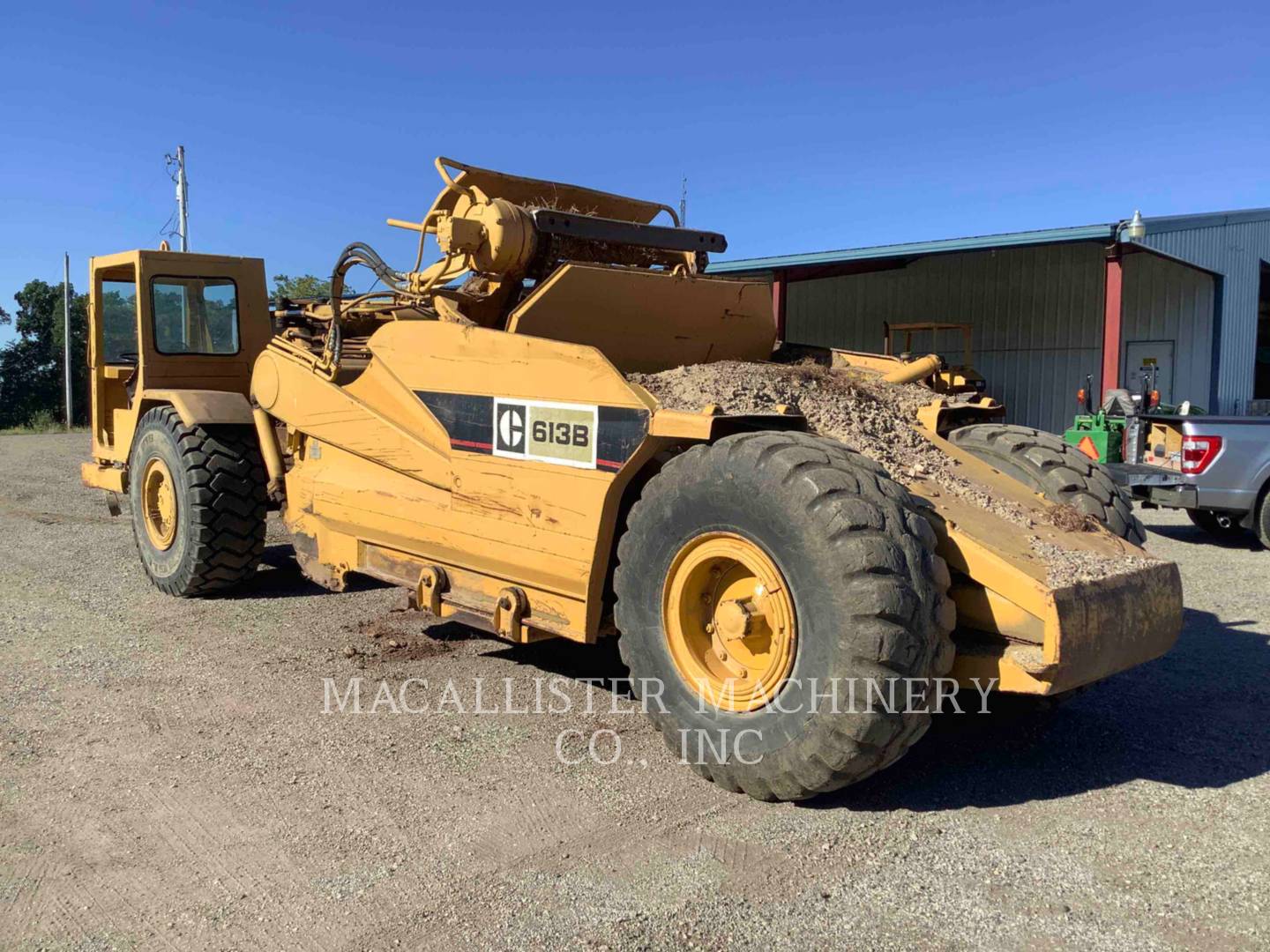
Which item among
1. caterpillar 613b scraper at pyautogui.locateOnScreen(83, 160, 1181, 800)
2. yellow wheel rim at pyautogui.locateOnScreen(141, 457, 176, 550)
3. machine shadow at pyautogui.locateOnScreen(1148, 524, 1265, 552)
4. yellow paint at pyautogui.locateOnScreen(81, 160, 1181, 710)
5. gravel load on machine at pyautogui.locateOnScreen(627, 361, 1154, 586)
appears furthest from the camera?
machine shadow at pyautogui.locateOnScreen(1148, 524, 1265, 552)

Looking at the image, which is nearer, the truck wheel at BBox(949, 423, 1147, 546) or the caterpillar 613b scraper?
the caterpillar 613b scraper

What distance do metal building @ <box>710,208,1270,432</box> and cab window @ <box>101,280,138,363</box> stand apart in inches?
527

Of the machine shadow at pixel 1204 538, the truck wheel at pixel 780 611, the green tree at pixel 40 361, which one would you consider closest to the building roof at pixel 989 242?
the machine shadow at pixel 1204 538

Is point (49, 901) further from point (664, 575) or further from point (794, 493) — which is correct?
point (794, 493)

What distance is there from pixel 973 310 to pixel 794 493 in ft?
72.7

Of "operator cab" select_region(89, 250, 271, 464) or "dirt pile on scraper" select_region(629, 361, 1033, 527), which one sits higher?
"operator cab" select_region(89, 250, 271, 464)

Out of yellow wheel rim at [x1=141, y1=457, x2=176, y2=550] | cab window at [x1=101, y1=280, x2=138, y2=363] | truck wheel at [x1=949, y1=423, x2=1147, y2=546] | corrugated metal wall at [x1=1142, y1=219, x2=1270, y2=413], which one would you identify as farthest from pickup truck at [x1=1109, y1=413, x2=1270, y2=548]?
cab window at [x1=101, y1=280, x2=138, y2=363]

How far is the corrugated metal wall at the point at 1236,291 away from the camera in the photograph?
17891 mm

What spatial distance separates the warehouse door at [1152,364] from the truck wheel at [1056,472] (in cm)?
1757

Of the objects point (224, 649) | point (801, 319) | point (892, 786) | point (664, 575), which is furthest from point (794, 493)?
point (801, 319)

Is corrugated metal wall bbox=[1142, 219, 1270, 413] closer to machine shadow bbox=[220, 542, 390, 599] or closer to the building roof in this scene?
the building roof

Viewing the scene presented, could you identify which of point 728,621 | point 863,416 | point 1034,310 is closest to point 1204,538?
point 863,416

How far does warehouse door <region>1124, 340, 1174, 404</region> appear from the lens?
21.0m

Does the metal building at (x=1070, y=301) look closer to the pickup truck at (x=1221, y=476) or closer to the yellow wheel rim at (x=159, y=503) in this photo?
the pickup truck at (x=1221, y=476)
